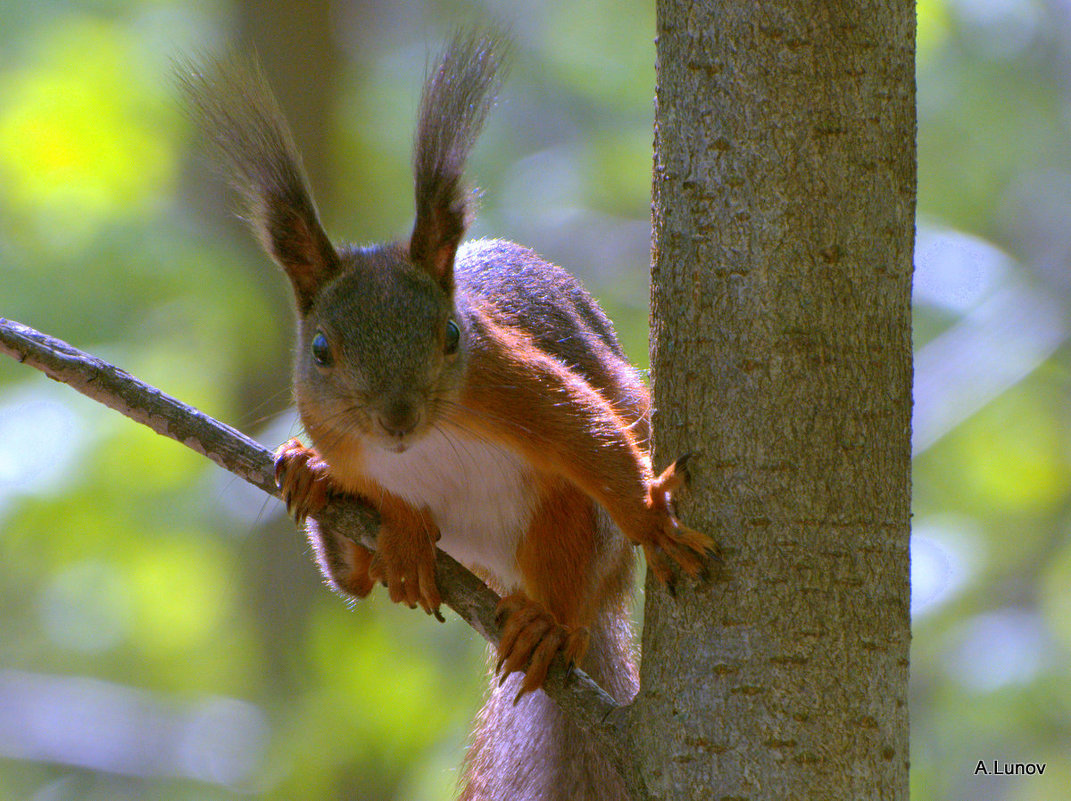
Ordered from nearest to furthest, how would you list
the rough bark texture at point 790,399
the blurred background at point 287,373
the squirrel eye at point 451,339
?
the rough bark texture at point 790,399 → the squirrel eye at point 451,339 → the blurred background at point 287,373

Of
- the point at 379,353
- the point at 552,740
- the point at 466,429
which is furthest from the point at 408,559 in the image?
the point at 552,740

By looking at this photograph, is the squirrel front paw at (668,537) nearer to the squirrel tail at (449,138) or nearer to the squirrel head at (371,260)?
the squirrel head at (371,260)

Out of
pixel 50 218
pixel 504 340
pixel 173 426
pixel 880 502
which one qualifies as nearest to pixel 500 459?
pixel 504 340

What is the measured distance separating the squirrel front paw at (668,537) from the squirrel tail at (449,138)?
1.94 ft

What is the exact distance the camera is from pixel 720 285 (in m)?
1.34

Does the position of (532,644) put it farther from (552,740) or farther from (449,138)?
(449,138)

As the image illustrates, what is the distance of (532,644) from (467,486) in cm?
41

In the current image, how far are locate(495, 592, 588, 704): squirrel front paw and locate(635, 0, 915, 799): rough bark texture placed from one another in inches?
11.5

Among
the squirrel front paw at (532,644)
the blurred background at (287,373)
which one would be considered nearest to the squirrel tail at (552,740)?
the squirrel front paw at (532,644)

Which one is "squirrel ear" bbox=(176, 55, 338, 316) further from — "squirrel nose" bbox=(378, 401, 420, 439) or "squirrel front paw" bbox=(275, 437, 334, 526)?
"squirrel nose" bbox=(378, 401, 420, 439)

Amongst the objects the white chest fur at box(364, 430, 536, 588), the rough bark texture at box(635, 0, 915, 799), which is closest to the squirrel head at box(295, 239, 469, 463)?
the white chest fur at box(364, 430, 536, 588)

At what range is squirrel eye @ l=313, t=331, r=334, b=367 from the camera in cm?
176

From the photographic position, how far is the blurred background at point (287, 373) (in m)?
3.89

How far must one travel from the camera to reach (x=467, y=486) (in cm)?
197
